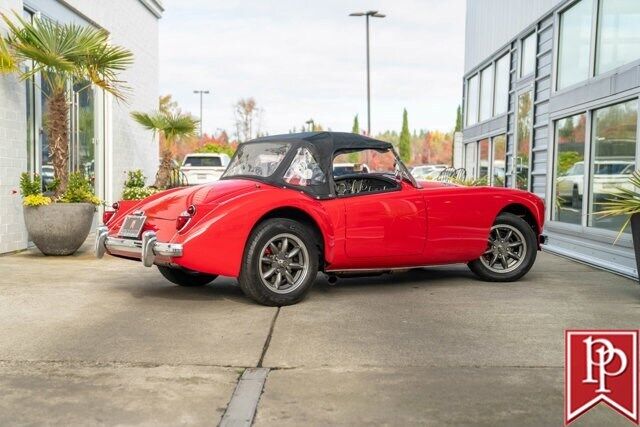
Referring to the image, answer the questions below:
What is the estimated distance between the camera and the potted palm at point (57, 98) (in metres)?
9.12

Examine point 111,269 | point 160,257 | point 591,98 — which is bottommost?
point 111,269

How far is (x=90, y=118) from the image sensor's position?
44.6 ft

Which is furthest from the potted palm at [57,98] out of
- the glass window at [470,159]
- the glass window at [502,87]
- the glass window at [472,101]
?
the glass window at [472,101]

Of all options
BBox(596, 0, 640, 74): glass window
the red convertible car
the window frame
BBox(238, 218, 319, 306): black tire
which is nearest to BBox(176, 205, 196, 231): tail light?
the red convertible car

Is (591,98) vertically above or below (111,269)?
above

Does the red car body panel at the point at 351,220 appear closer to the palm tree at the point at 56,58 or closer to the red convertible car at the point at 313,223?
the red convertible car at the point at 313,223

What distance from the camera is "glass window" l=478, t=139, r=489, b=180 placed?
1744cm

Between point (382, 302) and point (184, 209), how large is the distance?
6.39 feet

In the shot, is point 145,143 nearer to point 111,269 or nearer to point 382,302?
point 111,269

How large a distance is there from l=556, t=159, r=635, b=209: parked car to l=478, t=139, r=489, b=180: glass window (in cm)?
575

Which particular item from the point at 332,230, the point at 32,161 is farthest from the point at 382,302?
the point at 32,161

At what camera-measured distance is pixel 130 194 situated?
42.2 ft

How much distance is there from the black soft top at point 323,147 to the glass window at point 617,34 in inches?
163

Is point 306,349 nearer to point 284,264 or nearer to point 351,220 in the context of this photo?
point 284,264
